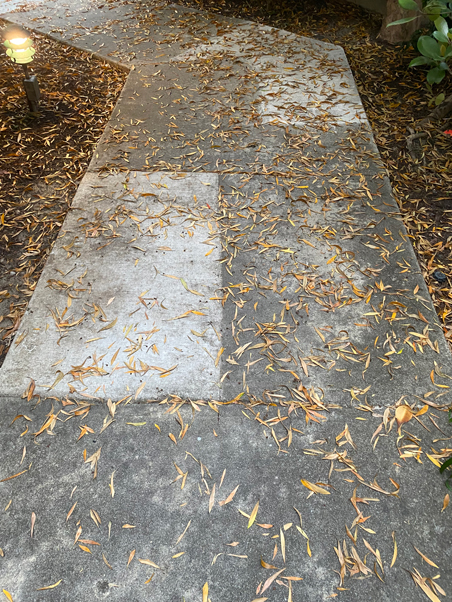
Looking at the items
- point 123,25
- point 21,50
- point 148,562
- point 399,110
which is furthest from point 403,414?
point 123,25

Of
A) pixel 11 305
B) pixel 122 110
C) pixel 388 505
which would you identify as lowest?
pixel 388 505

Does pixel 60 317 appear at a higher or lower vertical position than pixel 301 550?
higher

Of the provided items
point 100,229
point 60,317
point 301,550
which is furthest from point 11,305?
point 301,550

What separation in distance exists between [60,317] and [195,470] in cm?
123

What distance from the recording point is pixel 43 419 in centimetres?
212

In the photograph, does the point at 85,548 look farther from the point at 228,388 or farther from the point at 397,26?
the point at 397,26

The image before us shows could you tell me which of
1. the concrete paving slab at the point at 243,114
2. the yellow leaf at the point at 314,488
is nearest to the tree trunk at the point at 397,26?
the concrete paving slab at the point at 243,114

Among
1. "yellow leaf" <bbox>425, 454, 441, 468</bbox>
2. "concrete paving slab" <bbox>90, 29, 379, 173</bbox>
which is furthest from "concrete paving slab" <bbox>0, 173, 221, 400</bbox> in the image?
"yellow leaf" <bbox>425, 454, 441, 468</bbox>

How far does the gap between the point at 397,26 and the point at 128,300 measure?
5.31 m

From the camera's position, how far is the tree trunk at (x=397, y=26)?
523 cm

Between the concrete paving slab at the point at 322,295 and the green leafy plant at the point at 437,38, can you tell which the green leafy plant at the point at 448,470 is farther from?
the green leafy plant at the point at 437,38

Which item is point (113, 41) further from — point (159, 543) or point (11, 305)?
point (159, 543)

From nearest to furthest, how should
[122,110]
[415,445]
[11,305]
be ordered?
[415,445], [11,305], [122,110]

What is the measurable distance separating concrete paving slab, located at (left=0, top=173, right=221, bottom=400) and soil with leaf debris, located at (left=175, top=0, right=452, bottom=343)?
1.49 meters
